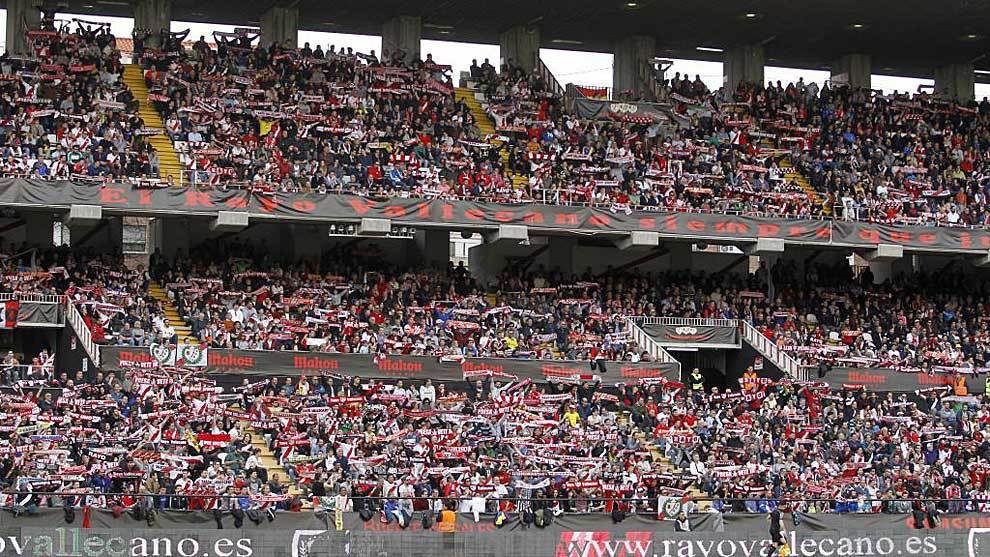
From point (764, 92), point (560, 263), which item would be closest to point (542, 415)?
point (560, 263)

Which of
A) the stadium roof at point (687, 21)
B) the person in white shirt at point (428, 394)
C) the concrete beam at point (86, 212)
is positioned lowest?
the person in white shirt at point (428, 394)

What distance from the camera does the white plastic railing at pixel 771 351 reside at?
39500 mm

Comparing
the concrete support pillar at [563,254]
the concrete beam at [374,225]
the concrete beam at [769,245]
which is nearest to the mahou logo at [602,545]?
the concrete beam at [374,225]

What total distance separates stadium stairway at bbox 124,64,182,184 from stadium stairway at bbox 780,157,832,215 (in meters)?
16.3

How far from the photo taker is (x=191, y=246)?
4169cm

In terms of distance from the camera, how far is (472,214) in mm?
40156

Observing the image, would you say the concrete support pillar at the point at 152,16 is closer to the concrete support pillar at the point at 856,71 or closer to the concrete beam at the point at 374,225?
the concrete beam at the point at 374,225

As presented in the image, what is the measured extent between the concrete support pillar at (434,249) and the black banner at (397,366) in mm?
6323

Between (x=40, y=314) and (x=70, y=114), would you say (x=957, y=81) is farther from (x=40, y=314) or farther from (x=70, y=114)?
(x=40, y=314)

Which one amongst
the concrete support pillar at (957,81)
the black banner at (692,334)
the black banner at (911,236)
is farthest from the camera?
the concrete support pillar at (957,81)

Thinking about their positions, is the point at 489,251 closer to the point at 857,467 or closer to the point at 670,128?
the point at 670,128

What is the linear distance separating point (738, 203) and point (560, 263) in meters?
4.87

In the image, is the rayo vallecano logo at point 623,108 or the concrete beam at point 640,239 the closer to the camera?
the concrete beam at point 640,239

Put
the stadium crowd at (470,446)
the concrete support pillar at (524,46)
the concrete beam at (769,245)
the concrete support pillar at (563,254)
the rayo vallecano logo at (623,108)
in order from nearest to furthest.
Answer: the stadium crowd at (470,446) → the concrete beam at (769,245) → the concrete support pillar at (563,254) → the rayo vallecano logo at (623,108) → the concrete support pillar at (524,46)
